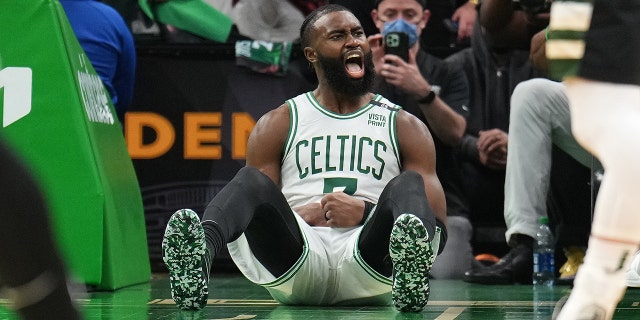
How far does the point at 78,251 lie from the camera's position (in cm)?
607

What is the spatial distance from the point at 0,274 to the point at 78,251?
394 centimetres

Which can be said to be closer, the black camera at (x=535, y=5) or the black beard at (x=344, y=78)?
the black beard at (x=344, y=78)

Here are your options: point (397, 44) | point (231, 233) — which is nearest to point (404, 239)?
point (231, 233)

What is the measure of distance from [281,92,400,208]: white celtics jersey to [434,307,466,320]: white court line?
628 millimetres

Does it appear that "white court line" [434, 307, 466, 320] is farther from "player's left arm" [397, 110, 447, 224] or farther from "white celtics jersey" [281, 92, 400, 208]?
"white celtics jersey" [281, 92, 400, 208]

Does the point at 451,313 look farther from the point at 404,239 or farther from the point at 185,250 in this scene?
the point at 185,250

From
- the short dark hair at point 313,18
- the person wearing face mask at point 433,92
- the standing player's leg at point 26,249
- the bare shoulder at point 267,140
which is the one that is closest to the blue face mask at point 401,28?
the person wearing face mask at point 433,92

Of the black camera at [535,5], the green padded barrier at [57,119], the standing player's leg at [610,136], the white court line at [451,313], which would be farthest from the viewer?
the black camera at [535,5]

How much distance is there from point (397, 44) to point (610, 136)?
14.9 ft

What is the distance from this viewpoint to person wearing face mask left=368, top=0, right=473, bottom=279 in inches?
283

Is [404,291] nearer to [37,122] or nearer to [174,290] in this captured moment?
[174,290]

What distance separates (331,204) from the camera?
5.19 metres

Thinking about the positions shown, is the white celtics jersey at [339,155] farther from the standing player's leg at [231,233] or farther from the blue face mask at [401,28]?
the blue face mask at [401,28]

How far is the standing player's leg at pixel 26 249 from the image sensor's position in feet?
7.10
